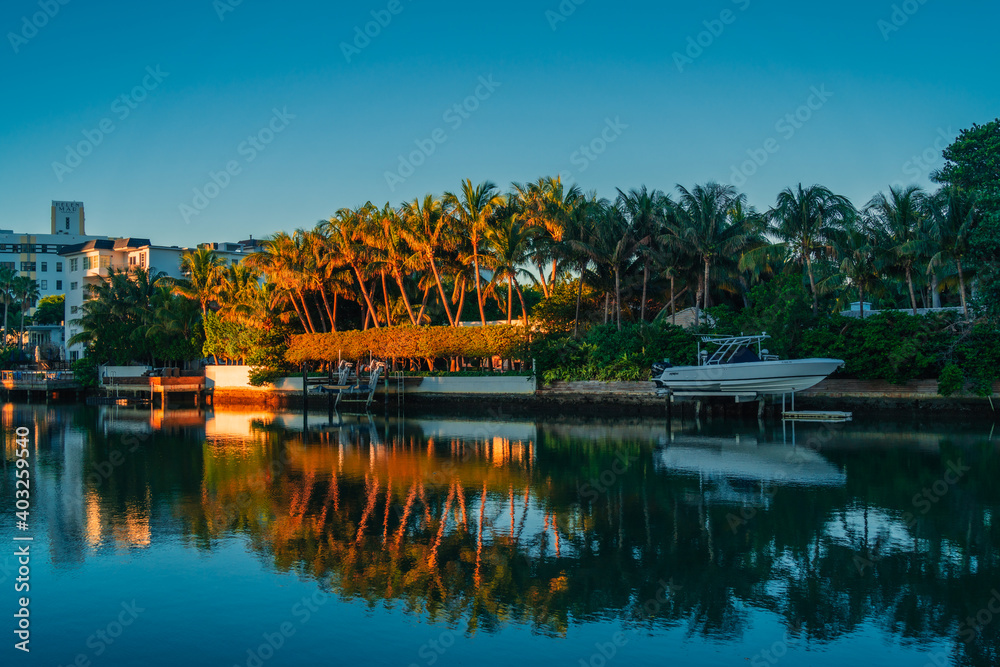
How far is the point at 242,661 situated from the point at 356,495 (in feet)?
29.1

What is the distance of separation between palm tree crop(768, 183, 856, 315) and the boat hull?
8250 millimetres

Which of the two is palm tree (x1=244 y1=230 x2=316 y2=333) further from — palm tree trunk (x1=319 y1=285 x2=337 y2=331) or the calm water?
the calm water

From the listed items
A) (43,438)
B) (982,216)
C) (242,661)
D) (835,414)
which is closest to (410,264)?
(43,438)

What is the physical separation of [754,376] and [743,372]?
1.53 ft

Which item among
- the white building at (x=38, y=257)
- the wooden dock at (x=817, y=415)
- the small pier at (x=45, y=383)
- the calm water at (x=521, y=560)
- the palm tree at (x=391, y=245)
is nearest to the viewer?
the calm water at (x=521, y=560)

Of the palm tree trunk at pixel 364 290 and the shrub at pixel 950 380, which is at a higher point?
the palm tree trunk at pixel 364 290

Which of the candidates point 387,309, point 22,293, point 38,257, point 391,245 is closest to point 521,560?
point 391,245

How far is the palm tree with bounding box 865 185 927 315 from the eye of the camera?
124 ft

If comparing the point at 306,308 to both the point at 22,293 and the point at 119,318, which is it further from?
the point at 22,293

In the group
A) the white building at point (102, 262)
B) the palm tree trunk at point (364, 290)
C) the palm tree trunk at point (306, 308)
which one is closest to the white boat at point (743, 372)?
the palm tree trunk at point (364, 290)

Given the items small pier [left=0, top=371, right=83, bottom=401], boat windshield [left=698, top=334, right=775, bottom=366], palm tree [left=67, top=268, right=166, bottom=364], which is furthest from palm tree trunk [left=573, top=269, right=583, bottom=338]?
small pier [left=0, top=371, right=83, bottom=401]

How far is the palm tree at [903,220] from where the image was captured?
37.9 metres

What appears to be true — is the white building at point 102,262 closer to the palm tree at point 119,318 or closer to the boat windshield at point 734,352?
the palm tree at point 119,318

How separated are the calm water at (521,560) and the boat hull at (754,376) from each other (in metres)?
8.74
